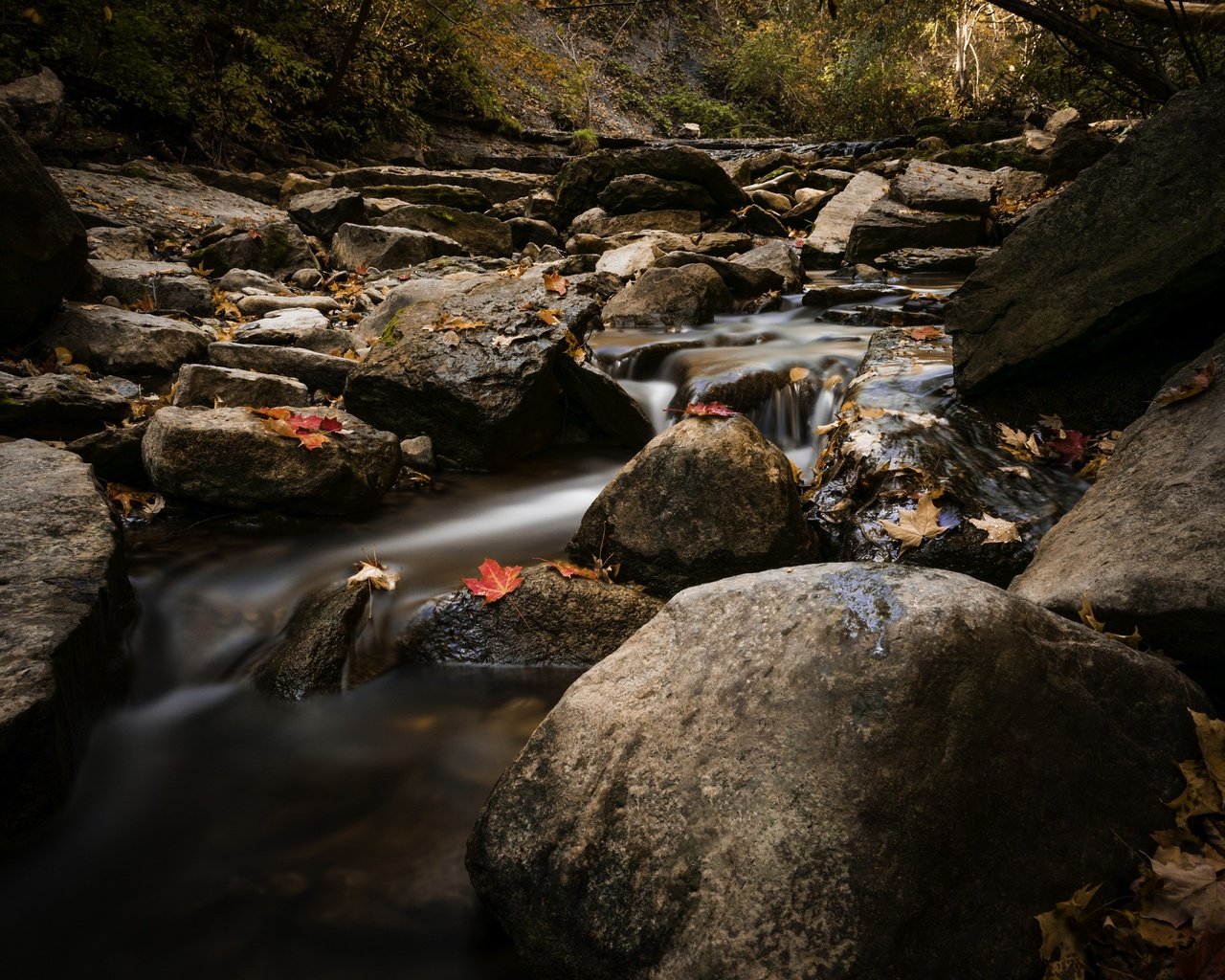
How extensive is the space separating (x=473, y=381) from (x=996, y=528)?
10.7 feet

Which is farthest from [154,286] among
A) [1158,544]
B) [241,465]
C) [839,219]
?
[839,219]

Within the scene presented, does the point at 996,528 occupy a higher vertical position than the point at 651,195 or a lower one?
lower

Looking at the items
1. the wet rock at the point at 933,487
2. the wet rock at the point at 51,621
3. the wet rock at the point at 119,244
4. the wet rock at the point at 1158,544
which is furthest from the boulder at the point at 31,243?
the wet rock at the point at 1158,544

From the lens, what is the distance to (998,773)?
1.53 metres

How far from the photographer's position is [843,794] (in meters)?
1.46

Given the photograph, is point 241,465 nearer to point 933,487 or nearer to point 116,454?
point 116,454

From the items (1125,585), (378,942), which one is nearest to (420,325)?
(378,942)

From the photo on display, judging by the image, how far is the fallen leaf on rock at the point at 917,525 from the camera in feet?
10.7

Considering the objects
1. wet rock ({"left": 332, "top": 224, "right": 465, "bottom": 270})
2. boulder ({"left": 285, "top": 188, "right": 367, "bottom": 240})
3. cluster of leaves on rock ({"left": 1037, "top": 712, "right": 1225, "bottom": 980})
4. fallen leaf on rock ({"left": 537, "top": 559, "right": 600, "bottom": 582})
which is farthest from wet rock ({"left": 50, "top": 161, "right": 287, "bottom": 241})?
cluster of leaves on rock ({"left": 1037, "top": 712, "right": 1225, "bottom": 980})

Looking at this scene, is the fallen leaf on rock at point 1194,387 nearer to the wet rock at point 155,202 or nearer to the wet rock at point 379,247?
the wet rock at point 379,247

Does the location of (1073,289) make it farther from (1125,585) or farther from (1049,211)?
(1125,585)

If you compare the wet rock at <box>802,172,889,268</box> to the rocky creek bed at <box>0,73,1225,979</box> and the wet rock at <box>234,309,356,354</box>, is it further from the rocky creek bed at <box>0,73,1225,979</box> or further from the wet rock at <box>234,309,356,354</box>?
the wet rock at <box>234,309,356,354</box>

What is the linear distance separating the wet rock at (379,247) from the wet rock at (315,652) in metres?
7.65

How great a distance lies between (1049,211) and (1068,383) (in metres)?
1.01
